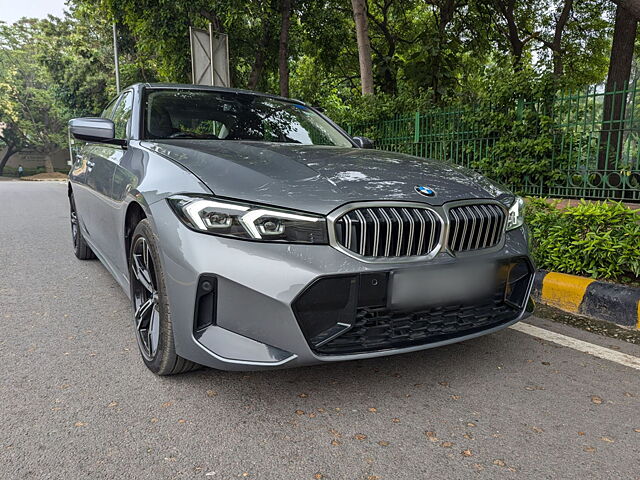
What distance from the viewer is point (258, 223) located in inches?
79.0

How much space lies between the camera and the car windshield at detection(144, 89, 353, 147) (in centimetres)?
329

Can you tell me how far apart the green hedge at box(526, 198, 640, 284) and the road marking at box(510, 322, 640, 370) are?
54 cm

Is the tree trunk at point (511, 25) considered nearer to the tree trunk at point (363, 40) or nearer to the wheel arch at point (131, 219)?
the tree trunk at point (363, 40)

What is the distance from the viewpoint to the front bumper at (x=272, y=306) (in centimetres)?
194

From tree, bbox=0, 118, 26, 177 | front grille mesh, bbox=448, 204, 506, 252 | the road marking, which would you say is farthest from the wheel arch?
tree, bbox=0, 118, 26, 177

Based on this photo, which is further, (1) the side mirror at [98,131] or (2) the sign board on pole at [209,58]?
(2) the sign board on pole at [209,58]

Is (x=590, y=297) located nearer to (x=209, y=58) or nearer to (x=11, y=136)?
(x=209, y=58)

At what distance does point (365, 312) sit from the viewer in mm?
2047

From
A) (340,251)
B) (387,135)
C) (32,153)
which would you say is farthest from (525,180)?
(32,153)

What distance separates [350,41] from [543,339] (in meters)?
12.6

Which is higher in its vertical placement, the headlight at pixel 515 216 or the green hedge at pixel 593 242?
the headlight at pixel 515 216

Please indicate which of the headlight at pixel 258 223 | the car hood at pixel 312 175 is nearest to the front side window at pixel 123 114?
the car hood at pixel 312 175

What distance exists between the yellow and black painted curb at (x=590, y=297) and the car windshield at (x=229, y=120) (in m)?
1.84

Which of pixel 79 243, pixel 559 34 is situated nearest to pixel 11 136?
pixel 559 34
